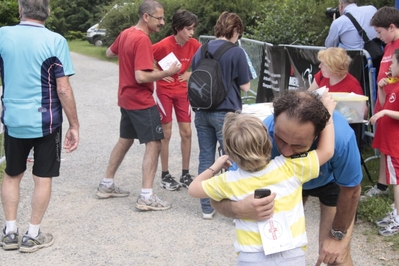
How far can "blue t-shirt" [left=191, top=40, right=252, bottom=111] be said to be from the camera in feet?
17.6

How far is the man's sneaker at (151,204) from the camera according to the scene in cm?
580

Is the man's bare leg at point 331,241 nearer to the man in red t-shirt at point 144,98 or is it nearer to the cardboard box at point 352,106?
the cardboard box at point 352,106

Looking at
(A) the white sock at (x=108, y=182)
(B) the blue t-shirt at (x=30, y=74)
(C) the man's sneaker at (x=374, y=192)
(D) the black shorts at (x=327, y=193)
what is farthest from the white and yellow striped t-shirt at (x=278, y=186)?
(A) the white sock at (x=108, y=182)

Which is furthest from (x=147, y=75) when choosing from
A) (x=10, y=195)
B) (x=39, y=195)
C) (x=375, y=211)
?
(x=375, y=211)

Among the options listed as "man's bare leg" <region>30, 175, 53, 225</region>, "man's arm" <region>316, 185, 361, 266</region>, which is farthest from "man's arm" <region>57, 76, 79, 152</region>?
"man's arm" <region>316, 185, 361, 266</region>

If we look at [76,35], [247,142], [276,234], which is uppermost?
[247,142]

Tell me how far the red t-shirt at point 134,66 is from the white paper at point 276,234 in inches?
123

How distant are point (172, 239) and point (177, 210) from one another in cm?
77

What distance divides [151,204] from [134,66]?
53.2 inches

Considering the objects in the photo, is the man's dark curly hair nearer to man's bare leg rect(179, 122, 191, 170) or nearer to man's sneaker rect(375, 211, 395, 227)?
man's sneaker rect(375, 211, 395, 227)

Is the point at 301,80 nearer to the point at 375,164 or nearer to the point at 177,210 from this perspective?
the point at 375,164

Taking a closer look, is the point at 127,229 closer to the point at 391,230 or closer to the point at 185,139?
the point at 185,139

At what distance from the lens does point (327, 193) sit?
3646mm

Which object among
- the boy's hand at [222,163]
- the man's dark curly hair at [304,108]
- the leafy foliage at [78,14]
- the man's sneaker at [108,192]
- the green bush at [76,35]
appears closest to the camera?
the man's dark curly hair at [304,108]
